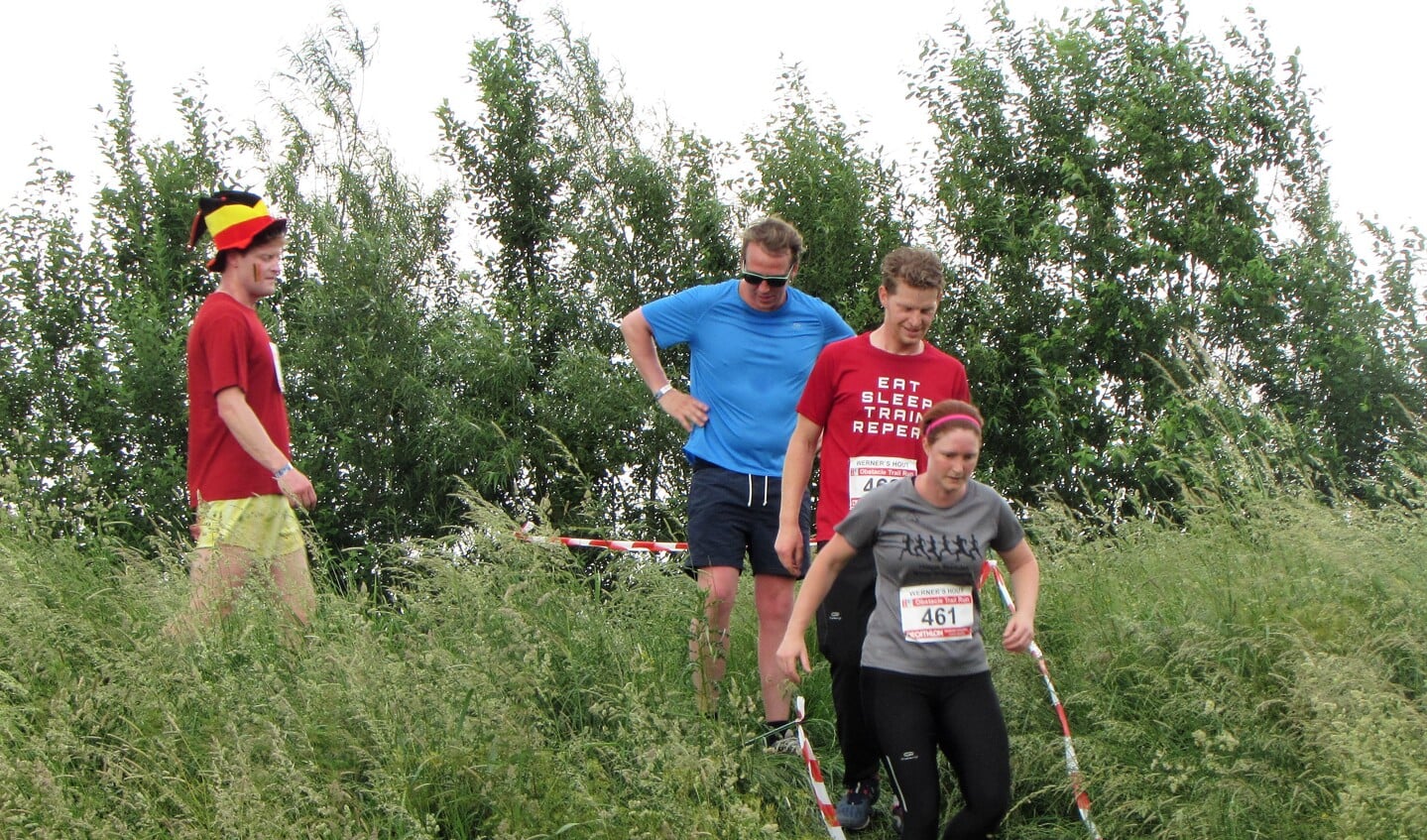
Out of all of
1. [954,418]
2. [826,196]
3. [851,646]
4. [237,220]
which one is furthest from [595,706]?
[826,196]

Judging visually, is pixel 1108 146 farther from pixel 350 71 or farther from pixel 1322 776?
pixel 1322 776


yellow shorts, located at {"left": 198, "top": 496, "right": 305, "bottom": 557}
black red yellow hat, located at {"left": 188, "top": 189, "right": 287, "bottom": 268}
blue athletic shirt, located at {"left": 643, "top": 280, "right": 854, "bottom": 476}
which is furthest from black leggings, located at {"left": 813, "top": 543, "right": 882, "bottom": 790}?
black red yellow hat, located at {"left": 188, "top": 189, "right": 287, "bottom": 268}

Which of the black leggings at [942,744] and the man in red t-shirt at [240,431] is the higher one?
the man in red t-shirt at [240,431]

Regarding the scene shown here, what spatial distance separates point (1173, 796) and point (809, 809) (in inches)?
48.8

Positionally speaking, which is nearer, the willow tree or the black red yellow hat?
the black red yellow hat

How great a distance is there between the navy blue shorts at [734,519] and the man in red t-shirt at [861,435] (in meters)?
0.44

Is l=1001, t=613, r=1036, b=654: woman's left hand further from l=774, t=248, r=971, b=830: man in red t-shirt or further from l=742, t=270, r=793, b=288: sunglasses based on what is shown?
l=742, t=270, r=793, b=288: sunglasses

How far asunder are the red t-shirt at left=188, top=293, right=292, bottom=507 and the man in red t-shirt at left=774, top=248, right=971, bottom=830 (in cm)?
215

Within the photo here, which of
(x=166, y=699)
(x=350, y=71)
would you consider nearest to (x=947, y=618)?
(x=166, y=699)

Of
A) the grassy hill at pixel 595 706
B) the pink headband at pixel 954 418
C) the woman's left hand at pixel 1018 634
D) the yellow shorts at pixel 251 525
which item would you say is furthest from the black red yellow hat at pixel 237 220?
the woman's left hand at pixel 1018 634

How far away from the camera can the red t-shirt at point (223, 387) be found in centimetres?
545

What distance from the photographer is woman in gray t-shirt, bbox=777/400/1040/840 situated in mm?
4145

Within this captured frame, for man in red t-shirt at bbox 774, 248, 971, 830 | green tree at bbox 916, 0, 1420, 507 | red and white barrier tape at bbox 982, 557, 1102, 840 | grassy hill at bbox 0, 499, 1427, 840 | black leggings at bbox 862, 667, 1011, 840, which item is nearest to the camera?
black leggings at bbox 862, 667, 1011, 840

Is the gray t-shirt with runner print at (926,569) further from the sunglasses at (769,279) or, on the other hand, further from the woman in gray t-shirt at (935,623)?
the sunglasses at (769,279)
